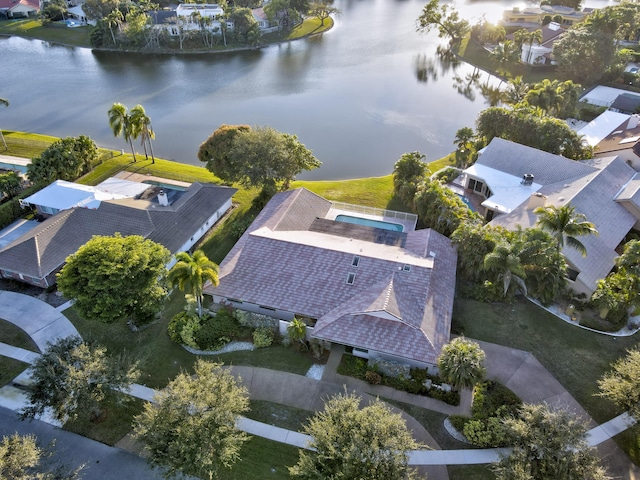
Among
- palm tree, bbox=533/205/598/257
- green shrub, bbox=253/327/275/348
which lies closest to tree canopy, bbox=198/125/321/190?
green shrub, bbox=253/327/275/348

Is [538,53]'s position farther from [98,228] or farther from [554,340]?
[98,228]

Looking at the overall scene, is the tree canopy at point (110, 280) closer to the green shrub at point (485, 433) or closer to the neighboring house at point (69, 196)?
the neighboring house at point (69, 196)

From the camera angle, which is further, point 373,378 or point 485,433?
point 373,378

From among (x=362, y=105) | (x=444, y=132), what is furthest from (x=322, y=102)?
(x=444, y=132)

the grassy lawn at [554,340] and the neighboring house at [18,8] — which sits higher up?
the neighboring house at [18,8]

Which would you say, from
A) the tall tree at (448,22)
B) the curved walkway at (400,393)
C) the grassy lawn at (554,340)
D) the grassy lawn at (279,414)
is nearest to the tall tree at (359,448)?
the curved walkway at (400,393)

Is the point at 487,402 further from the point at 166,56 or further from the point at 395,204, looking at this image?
the point at 166,56

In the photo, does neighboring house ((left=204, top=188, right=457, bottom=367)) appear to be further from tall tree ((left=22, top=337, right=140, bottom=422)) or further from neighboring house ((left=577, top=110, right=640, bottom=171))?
neighboring house ((left=577, top=110, right=640, bottom=171))

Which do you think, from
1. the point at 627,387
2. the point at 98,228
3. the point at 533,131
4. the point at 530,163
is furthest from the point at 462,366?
the point at 533,131
